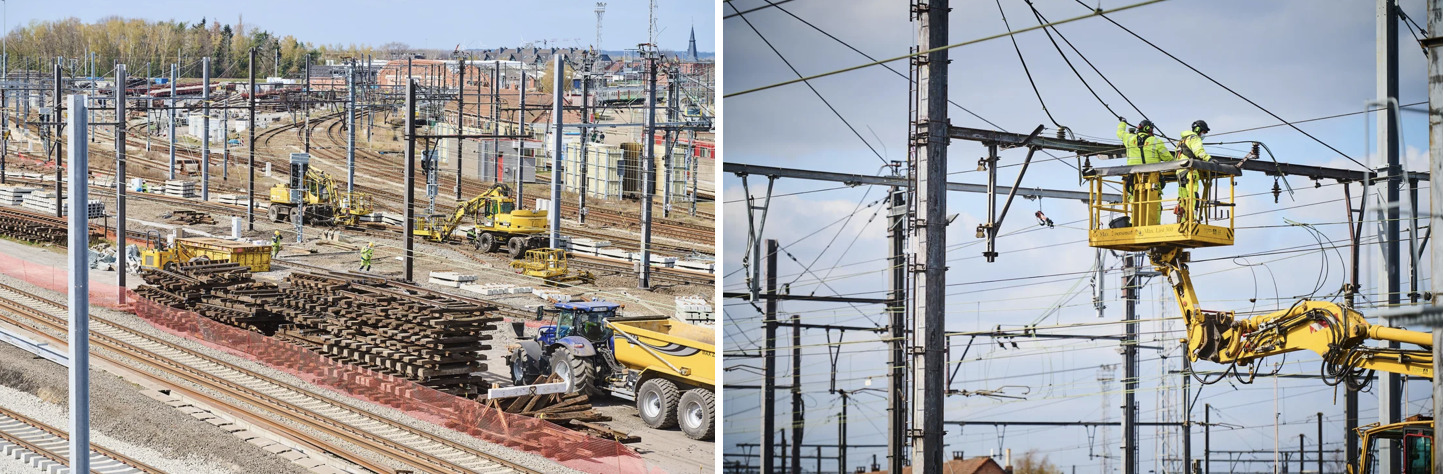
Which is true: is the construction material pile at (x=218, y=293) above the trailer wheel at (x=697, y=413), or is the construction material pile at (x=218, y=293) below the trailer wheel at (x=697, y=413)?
above

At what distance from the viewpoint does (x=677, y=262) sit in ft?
103

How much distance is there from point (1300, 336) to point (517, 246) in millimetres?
23594

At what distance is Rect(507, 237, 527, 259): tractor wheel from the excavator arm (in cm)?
2219

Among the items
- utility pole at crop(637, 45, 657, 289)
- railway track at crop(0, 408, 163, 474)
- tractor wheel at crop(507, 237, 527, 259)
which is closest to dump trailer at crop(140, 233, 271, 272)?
tractor wheel at crop(507, 237, 527, 259)

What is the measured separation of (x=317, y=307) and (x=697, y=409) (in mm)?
8133

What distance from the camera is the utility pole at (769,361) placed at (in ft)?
48.5

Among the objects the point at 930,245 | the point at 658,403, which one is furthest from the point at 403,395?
the point at 930,245

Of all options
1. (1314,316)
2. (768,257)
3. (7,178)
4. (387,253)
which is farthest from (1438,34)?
(7,178)

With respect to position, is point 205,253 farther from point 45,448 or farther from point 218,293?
point 45,448

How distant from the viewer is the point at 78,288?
365 inches

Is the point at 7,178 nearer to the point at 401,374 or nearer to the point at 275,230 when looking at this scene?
the point at 275,230

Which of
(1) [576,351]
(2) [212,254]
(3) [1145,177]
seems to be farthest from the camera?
(2) [212,254]

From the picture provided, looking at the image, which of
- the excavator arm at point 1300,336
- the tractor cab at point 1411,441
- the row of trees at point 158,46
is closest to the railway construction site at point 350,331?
the excavator arm at point 1300,336

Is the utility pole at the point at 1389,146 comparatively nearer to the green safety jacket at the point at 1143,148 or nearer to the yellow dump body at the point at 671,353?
the green safety jacket at the point at 1143,148
